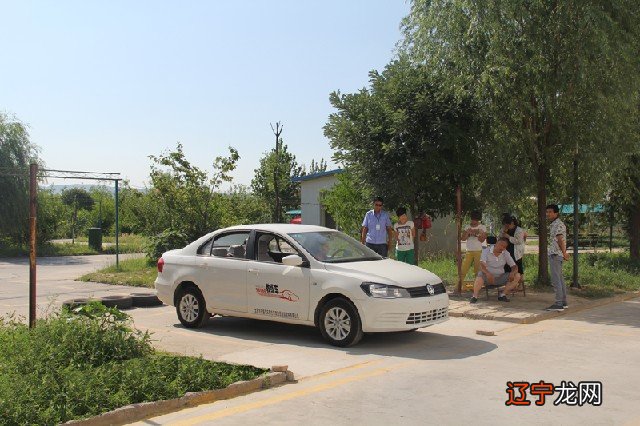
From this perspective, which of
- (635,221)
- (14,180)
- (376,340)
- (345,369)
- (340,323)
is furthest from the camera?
(14,180)

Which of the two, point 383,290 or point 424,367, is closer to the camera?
point 424,367

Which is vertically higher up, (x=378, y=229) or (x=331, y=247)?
A: (x=378, y=229)

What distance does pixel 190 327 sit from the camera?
36.2 feet

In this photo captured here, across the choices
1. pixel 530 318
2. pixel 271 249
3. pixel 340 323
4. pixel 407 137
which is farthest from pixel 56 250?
pixel 340 323

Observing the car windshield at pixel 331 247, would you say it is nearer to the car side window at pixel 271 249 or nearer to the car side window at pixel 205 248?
the car side window at pixel 271 249

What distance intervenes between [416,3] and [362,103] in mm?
2577

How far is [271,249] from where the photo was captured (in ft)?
34.8

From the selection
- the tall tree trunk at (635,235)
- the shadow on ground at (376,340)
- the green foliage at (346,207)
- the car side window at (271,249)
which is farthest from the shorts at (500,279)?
the green foliage at (346,207)

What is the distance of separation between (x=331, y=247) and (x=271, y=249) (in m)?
0.94

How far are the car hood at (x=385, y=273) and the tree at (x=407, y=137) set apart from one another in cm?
504

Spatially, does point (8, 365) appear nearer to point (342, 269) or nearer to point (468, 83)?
point (342, 269)

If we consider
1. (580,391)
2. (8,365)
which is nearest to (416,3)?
(580,391)

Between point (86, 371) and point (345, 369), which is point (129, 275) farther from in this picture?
point (86, 371)

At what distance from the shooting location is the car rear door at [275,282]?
9789 mm
